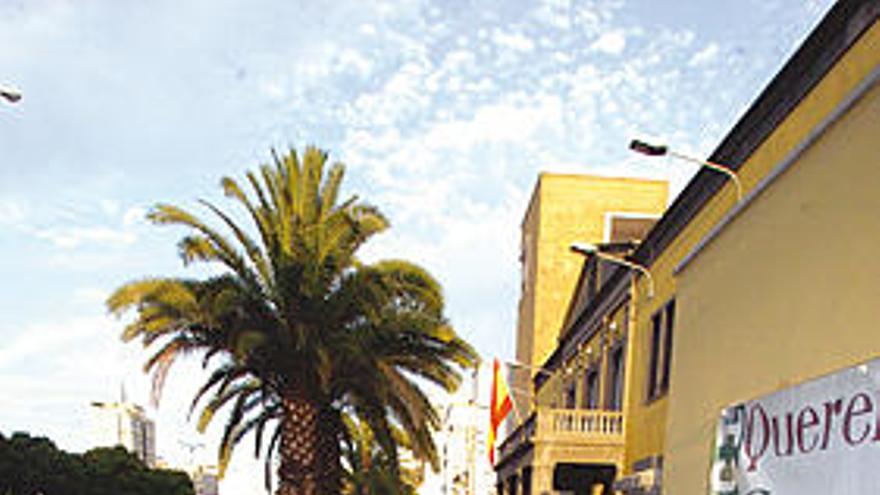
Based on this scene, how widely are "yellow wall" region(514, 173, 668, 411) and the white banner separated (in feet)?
113

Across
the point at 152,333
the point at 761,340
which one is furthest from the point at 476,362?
the point at 761,340

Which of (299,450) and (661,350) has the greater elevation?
(661,350)

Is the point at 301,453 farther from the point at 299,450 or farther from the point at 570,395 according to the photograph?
the point at 570,395

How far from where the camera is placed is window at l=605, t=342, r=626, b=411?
65.9ft

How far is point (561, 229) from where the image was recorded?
40938 mm

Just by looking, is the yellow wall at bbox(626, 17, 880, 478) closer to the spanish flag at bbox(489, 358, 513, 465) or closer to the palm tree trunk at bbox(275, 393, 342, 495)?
the spanish flag at bbox(489, 358, 513, 465)

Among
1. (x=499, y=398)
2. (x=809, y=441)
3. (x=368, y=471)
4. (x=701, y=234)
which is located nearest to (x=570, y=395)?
(x=499, y=398)

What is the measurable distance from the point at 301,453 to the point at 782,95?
9.53 meters

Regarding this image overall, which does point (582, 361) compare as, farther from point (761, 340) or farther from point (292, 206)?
point (761, 340)

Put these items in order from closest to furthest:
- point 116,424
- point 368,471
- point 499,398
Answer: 1. point 499,398
2. point 368,471
3. point 116,424

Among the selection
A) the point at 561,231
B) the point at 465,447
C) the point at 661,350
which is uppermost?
the point at 561,231

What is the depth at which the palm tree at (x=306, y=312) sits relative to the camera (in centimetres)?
1380

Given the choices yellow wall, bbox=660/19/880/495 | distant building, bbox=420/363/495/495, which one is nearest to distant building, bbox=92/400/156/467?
distant building, bbox=420/363/495/495

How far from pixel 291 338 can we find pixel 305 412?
51.8 inches
